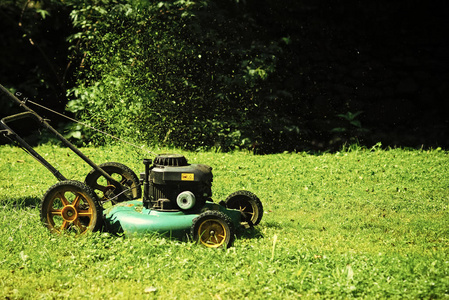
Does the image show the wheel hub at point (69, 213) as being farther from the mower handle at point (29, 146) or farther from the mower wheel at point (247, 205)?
the mower wheel at point (247, 205)

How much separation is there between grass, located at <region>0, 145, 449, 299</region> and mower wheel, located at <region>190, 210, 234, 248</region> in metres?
0.09

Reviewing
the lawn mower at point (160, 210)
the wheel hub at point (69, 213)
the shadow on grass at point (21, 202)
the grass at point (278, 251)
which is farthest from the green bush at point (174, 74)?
the wheel hub at point (69, 213)

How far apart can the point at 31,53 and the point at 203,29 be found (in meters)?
3.40

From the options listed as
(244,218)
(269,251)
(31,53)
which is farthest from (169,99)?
(269,251)

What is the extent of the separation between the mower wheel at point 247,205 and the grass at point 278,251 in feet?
0.46

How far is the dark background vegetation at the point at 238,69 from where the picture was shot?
402 inches

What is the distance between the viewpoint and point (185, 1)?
9805 mm

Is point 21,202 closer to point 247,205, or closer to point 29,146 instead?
point 29,146

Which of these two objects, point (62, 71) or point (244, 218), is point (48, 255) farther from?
point (62, 71)

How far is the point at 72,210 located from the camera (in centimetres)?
480

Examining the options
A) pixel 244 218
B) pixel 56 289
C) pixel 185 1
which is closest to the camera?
pixel 56 289

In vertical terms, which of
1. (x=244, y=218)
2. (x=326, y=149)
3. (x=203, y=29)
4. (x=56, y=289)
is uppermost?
(x=203, y=29)

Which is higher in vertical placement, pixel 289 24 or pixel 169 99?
pixel 289 24

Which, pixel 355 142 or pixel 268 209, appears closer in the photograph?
pixel 268 209
